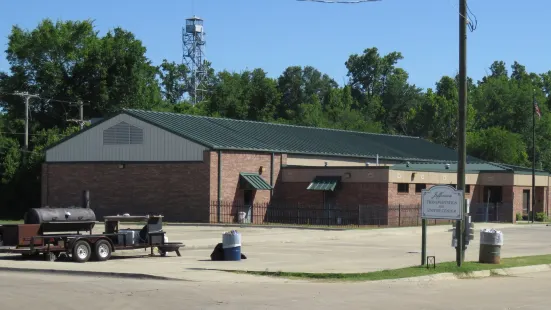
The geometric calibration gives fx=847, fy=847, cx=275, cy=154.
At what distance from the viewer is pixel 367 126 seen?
328 ft

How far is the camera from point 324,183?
5400 centimetres

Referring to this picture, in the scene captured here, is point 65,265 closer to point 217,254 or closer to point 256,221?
point 217,254

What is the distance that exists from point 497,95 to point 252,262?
8886cm

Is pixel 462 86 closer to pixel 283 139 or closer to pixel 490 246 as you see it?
pixel 490 246

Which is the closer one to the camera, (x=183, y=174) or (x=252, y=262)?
(x=252, y=262)

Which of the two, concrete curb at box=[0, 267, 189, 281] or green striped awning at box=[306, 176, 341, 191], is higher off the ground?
green striped awning at box=[306, 176, 341, 191]

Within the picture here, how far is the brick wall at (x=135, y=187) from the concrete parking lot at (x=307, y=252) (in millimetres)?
5432

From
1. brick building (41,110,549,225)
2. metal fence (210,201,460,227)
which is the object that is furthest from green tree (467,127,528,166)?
metal fence (210,201,460,227)

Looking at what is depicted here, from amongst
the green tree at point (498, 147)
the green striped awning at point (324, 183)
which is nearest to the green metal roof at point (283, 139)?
the green striped awning at point (324, 183)

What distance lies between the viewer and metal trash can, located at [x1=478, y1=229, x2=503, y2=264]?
23953mm

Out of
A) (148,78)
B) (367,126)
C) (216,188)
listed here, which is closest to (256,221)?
(216,188)

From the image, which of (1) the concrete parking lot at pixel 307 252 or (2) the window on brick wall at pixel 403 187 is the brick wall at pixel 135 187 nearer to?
(1) the concrete parking lot at pixel 307 252

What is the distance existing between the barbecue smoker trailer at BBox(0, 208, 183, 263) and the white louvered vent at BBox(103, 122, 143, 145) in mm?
27866

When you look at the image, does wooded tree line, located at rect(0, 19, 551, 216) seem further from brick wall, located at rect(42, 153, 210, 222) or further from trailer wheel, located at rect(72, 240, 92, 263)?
trailer wheel, located at rect(72, 240, 92, 263)
